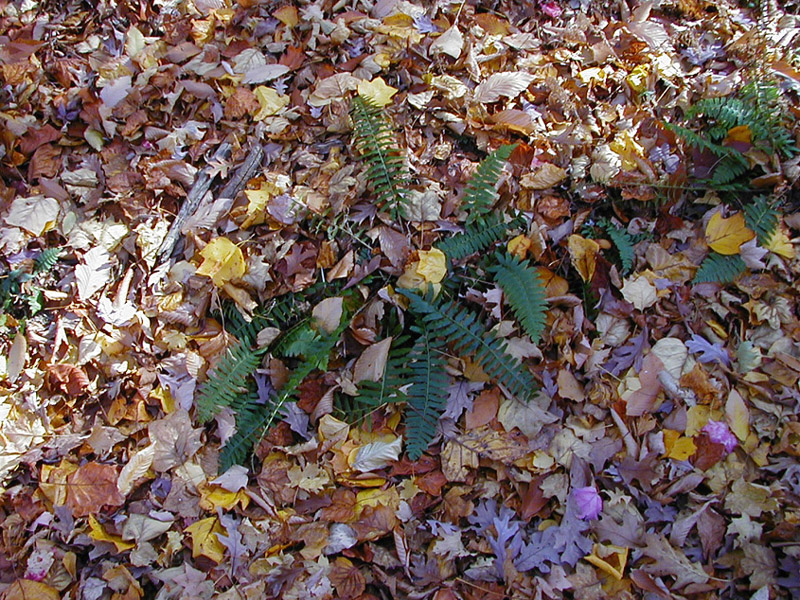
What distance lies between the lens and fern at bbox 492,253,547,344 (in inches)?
104

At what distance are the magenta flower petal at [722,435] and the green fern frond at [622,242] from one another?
0.88m

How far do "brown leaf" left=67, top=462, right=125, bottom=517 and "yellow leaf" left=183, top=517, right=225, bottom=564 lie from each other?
16.8 inches

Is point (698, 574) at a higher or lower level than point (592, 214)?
lower

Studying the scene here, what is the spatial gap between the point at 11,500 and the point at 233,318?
1452 mm

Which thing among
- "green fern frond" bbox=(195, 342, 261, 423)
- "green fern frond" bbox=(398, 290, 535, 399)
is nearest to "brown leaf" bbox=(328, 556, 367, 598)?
"green fern frond" bbox=(195, 342, 261, 423)

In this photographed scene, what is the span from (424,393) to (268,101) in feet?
7.11

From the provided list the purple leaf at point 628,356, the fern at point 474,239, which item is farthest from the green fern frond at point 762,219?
the fern at point 474,239

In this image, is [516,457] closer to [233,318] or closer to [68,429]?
[233,318]

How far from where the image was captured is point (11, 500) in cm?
286

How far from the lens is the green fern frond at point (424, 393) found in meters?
2.66

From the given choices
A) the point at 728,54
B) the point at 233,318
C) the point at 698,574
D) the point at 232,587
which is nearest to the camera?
the point at 698,574

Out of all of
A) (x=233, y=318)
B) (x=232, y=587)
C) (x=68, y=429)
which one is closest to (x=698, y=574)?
(x=232, y=587)

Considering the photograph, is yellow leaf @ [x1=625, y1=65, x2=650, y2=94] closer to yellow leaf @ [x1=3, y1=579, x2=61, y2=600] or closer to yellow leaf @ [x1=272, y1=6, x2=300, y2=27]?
yellow leaf @ [x1=272, y1=6, x2=300, y2=27]

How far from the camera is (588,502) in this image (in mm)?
2545
